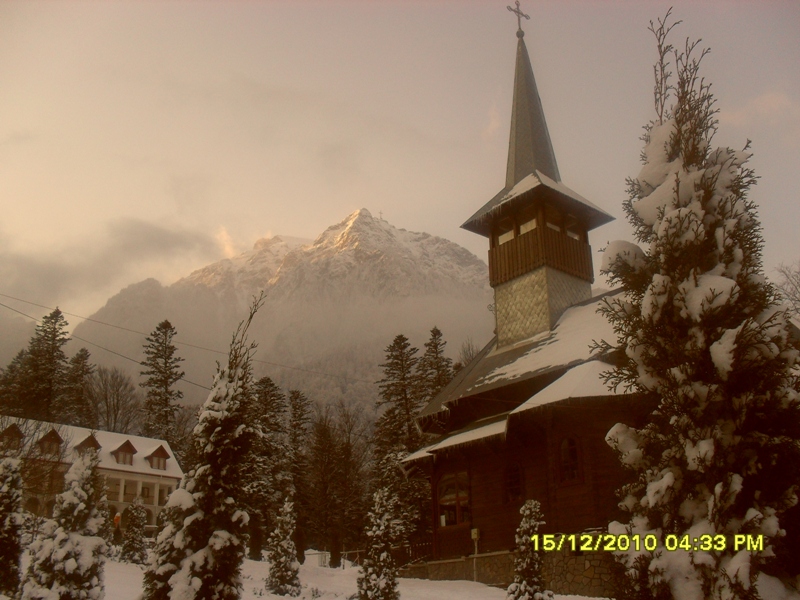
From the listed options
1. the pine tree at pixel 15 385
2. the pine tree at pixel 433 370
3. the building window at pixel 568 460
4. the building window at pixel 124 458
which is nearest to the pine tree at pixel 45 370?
the pine tree at pixel 15 385

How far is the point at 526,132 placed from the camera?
30.6m

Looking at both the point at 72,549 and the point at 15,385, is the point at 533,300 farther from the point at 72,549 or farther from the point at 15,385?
the point at 15,385

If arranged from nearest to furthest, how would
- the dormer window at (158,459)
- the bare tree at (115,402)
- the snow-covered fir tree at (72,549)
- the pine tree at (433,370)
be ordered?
the snow-covered fir tree at (72,549) → the pine tree at (433,370) → the dormer window at (158,459) → the bare tree at (115,402)

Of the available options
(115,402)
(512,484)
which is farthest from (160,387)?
A: (512,484)

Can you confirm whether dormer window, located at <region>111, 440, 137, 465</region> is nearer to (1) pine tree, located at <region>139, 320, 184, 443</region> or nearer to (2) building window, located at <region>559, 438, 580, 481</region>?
(1) pine tree, located at <region>139, 320, 184, 443</region>

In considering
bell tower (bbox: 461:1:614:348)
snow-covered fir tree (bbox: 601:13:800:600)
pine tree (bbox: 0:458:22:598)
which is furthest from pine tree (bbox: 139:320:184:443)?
snow-covered fir tree (bbox: 601:13:800:600)

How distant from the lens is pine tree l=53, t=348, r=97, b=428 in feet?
175

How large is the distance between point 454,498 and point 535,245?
9.92m

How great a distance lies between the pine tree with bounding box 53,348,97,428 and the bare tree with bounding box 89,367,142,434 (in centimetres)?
818

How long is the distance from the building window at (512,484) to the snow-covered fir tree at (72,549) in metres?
12.4

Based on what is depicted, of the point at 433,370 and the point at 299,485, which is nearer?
the point at 433,370

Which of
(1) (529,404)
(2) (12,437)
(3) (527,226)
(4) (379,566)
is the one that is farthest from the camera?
(3) (527,226)

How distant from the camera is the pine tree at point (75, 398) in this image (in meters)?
53.4

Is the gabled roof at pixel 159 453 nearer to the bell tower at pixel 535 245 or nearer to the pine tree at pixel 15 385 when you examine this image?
the pine tree at pixel 15 385
